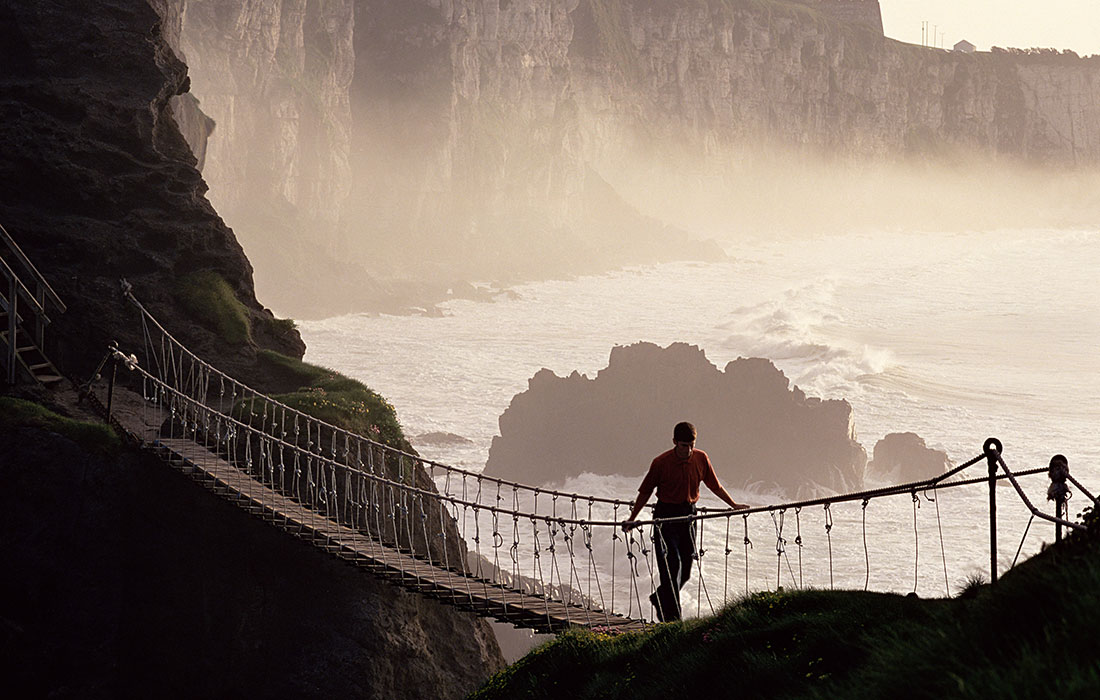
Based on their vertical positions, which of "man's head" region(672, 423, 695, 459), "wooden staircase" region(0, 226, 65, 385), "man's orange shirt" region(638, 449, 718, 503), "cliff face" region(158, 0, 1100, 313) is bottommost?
"man's orange shirt" region(638, 449, 718, 503)

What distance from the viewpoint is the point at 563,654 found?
347 inches

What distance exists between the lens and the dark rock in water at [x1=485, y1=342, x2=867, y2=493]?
47.4 meters

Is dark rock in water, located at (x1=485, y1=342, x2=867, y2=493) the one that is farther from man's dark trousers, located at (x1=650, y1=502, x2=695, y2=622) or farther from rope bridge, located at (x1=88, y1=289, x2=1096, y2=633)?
man's dark trousers, located at (x1=650, y1=502, x2=695, y2=622)

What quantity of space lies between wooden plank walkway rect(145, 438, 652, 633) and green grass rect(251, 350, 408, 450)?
8.41ft

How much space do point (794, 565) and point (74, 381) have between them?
25.7 m

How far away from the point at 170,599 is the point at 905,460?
4026cm

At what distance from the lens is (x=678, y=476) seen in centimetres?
904

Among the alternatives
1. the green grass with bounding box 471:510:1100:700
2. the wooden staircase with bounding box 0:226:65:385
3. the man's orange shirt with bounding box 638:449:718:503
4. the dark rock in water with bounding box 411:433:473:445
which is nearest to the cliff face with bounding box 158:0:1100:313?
the dark rock in water with bounding box 411:433:473:445

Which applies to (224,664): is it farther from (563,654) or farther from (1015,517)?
(1015,517)

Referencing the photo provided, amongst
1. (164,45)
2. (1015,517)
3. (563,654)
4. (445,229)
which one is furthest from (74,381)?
(445,229)

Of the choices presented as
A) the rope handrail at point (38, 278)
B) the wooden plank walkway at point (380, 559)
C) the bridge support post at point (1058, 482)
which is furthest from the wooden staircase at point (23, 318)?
the bridge support post at point (1058, 482)

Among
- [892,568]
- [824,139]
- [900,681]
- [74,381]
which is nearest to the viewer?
[900,681]

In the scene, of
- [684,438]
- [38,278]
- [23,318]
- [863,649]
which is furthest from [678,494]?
[23,318]

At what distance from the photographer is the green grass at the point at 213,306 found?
19.1 metres
